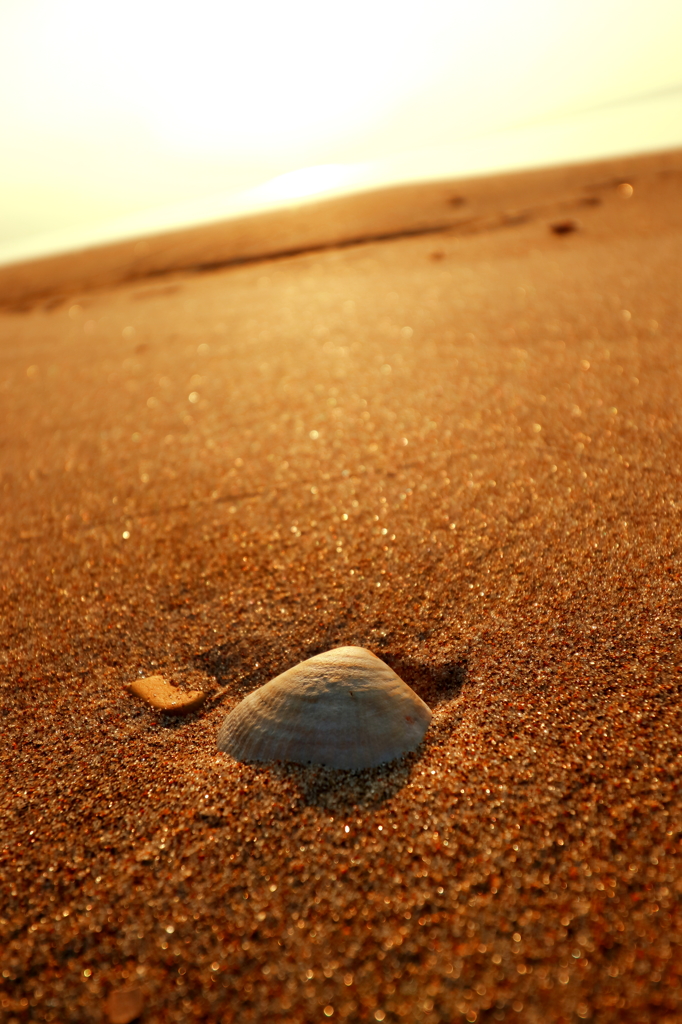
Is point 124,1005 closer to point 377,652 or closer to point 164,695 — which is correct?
point 164,695

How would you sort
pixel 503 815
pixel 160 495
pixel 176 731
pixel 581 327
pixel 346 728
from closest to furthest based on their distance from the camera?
pixel 503 815 < pixel 346 728 < pixel 176 731 < pixel 160 495 < pixel 581 327

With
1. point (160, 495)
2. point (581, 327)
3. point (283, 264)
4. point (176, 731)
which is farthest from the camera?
point (283, 264)

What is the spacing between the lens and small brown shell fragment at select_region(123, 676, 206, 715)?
1.32 m

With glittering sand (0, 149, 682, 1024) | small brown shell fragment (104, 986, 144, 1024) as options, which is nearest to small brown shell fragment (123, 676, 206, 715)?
glittering sand (0, 149, 682, 1024)

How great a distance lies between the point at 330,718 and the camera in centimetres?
118

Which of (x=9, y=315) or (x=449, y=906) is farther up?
(x=9, y=315)

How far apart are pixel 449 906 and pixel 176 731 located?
578 mm

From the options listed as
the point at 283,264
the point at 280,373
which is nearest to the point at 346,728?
the point at 280,373

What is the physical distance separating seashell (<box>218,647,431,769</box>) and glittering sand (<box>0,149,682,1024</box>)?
3 cm

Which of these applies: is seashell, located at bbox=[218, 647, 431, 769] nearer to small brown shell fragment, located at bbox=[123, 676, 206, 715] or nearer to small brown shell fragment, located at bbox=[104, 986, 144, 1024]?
small brown shell fragment, located at bbox=[123, 676, 206, 715]

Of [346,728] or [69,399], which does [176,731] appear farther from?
[69,399]

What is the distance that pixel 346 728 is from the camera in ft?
3.84

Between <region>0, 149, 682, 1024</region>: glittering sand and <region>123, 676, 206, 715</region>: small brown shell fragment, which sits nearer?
<region>0, 149, 682, 1024</region>: glittering sand

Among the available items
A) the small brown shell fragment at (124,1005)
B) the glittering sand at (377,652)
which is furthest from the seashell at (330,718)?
the small brown shell fragment at (124,1005)
